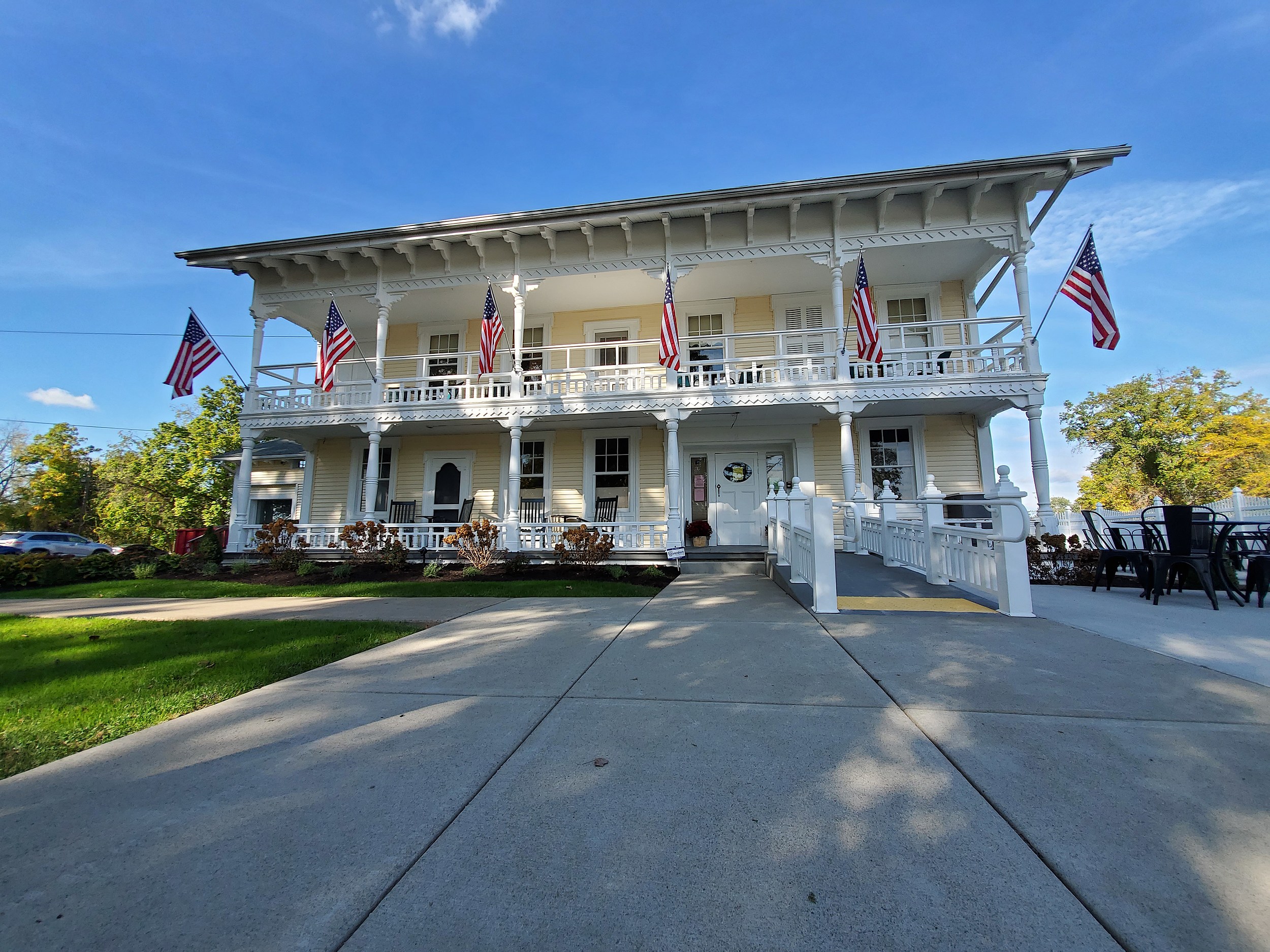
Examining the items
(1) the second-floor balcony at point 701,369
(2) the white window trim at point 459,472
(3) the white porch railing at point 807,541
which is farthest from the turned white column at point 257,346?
(3) the white porch railing at point 807,541

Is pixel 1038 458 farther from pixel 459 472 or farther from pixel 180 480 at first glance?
pixel 180 480

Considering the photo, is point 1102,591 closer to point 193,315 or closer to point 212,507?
point 193,315

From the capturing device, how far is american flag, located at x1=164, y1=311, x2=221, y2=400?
11.5 m

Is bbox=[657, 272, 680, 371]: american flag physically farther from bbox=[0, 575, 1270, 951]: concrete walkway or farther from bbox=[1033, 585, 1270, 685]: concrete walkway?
bbox=[0, 575, 1270, 951]: concrete walkway

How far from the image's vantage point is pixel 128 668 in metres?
4.12

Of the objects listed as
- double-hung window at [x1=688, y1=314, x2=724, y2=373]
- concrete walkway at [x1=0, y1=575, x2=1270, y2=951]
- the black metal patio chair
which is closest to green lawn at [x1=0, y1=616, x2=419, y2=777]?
concrete walkway at [x1=0, y1=575, x2=1270, y2=951]

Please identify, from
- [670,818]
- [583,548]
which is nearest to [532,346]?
[583,548]

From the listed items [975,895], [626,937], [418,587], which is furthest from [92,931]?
[418,587]

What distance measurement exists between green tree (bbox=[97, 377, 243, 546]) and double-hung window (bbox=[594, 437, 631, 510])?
2113cm

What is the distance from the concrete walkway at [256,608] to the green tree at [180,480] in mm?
19868

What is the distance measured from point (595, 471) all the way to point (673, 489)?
10.0 feet

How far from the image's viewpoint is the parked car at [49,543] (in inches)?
918

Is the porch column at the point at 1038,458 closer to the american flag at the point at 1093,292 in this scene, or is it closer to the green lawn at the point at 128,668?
the american flag at the point at 1093,292

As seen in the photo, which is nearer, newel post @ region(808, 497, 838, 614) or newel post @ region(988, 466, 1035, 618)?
newel post @ region(988, 466, 1035, 618)
